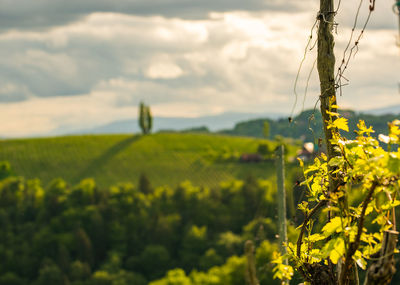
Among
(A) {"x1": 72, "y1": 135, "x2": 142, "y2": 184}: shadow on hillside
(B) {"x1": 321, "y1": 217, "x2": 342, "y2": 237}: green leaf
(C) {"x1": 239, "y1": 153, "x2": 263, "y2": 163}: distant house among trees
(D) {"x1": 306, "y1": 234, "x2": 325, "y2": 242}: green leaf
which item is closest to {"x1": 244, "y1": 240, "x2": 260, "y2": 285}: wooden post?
(D) {"x1": 306, "y1": 234, "x2": 325, "y2": 242}: green leaf

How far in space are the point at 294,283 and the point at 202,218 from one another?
271 feet

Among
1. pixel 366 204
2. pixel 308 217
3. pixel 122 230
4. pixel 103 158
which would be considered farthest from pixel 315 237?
pixel 103 158

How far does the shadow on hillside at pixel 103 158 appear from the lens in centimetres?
11112

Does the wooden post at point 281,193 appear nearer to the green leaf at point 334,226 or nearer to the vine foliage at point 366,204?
the vine foliage at point 366,204

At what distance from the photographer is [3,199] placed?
95562mm

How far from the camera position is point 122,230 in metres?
85.1

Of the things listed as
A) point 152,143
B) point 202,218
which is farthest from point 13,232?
point 152,143

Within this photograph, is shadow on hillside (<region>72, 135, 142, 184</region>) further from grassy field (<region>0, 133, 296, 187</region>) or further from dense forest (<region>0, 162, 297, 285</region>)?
dense forest (<region>0, 162, 297, 285</region>)

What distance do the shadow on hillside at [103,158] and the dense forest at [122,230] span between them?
15.0m

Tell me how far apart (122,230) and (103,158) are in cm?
3706

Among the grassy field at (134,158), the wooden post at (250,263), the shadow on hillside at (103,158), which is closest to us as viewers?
the wooden post at (250,263)

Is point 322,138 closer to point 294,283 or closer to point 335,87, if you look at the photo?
point 335,87

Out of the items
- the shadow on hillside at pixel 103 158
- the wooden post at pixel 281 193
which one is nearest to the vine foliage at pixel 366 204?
the wooden post at pixel 281 193

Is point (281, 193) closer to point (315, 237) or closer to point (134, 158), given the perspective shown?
point (315, 237)
